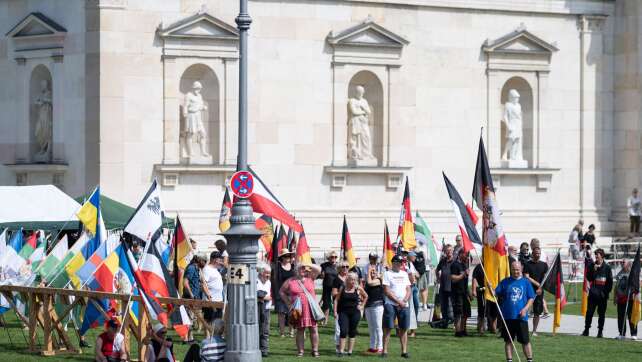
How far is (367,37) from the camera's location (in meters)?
46.9

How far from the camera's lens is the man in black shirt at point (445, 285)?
33438 millimetres

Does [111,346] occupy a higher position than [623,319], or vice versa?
[111,346]

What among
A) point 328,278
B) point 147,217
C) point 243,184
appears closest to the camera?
point 243,184

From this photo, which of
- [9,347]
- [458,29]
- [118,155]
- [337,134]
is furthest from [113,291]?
[458,29]

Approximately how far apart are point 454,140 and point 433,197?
178 cm

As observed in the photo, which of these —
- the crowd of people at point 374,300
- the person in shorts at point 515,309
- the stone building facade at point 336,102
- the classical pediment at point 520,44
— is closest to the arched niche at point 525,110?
the stone building facade at point 336,102

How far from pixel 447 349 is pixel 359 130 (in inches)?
692

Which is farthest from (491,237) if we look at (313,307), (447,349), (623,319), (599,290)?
(623,319)

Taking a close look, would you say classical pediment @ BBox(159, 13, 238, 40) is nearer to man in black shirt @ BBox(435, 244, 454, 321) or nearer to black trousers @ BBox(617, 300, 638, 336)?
man in black shirt @ BBox(435, 244, 454, 321)

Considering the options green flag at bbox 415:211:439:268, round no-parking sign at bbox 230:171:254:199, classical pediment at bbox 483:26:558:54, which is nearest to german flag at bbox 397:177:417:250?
green flag at bbox 415:211:439:268

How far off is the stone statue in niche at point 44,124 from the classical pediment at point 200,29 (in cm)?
394

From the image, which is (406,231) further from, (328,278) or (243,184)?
(243,184)

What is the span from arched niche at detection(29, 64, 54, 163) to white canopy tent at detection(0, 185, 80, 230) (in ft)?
26.5

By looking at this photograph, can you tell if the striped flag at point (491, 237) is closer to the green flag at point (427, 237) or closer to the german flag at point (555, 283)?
the german flag at point (555, 283)
